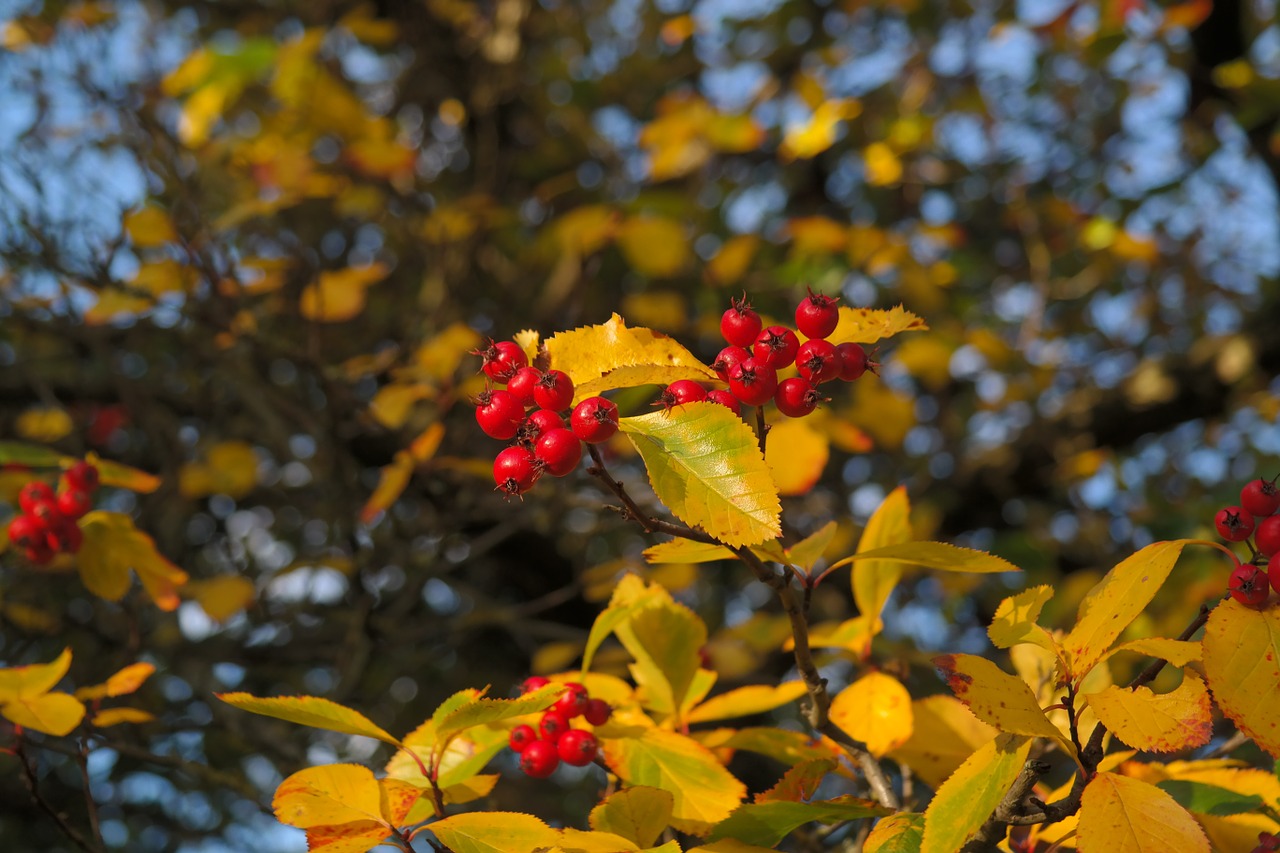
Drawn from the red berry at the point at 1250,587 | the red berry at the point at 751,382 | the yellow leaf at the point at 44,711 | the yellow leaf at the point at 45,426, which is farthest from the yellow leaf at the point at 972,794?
the yellow leaf at the point at 45,426

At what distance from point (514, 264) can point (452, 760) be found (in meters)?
4.22

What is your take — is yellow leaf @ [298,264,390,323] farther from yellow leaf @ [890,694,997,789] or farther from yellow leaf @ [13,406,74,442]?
yellow leaf @ [890,694,997,789]

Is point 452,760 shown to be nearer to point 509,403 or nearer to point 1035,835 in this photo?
point 509,403

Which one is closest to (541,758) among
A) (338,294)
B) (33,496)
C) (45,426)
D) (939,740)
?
(939,740)

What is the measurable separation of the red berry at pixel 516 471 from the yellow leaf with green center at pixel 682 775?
489 mm

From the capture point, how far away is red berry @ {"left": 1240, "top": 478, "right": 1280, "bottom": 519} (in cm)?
116

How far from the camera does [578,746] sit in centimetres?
146

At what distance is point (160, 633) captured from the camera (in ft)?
11.6

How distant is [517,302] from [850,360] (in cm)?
387

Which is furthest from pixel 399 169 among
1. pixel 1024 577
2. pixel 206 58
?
pixel 1024 577

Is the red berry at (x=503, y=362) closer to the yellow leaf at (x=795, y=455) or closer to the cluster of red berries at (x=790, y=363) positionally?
the cluster of red berries at (x=790, y=363)

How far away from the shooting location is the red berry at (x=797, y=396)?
3.97ft

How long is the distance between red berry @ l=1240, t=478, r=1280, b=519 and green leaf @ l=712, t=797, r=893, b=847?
601 millimetres

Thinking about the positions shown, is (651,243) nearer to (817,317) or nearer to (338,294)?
(338,294)
